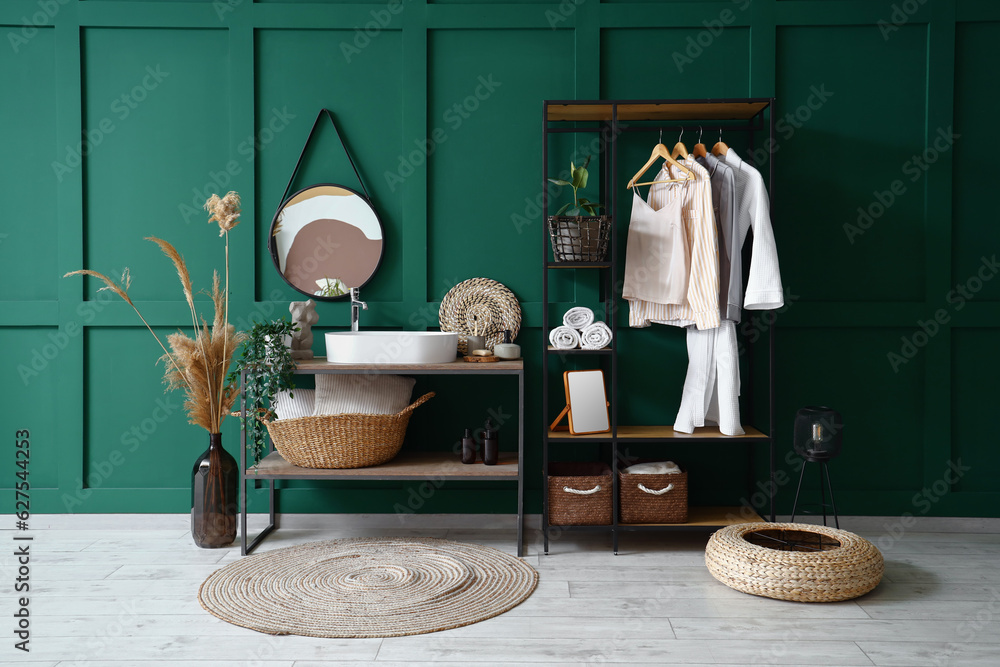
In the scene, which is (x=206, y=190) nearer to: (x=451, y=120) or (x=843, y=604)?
(x=451, y=120)

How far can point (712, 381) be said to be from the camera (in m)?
2.93

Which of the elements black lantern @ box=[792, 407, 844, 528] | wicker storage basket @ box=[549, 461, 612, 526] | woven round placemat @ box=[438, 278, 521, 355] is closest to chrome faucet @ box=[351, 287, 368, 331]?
woven round placemat @ box=[438, 278, 521, 355]

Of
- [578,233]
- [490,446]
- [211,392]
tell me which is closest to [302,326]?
[211,392]

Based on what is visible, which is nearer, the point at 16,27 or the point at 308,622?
the point at 308,622

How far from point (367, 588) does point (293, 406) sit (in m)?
0.84

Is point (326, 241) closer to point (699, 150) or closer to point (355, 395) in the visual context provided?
point (355, 395)

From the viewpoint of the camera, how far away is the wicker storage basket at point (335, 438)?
2816 millimetres

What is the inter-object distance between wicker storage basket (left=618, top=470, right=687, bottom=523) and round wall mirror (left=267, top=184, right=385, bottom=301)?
1512 mm

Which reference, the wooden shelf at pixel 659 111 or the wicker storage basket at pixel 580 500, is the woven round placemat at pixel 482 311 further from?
the wooden shelf at pixel 659 111

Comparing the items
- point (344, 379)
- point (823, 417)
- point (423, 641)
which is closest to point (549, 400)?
point (344, 379)

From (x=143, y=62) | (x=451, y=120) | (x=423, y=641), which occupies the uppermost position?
(x=143, y=62)

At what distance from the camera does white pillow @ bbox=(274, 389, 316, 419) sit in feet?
9.50

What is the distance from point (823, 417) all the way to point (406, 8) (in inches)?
101

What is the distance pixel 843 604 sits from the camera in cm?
237
